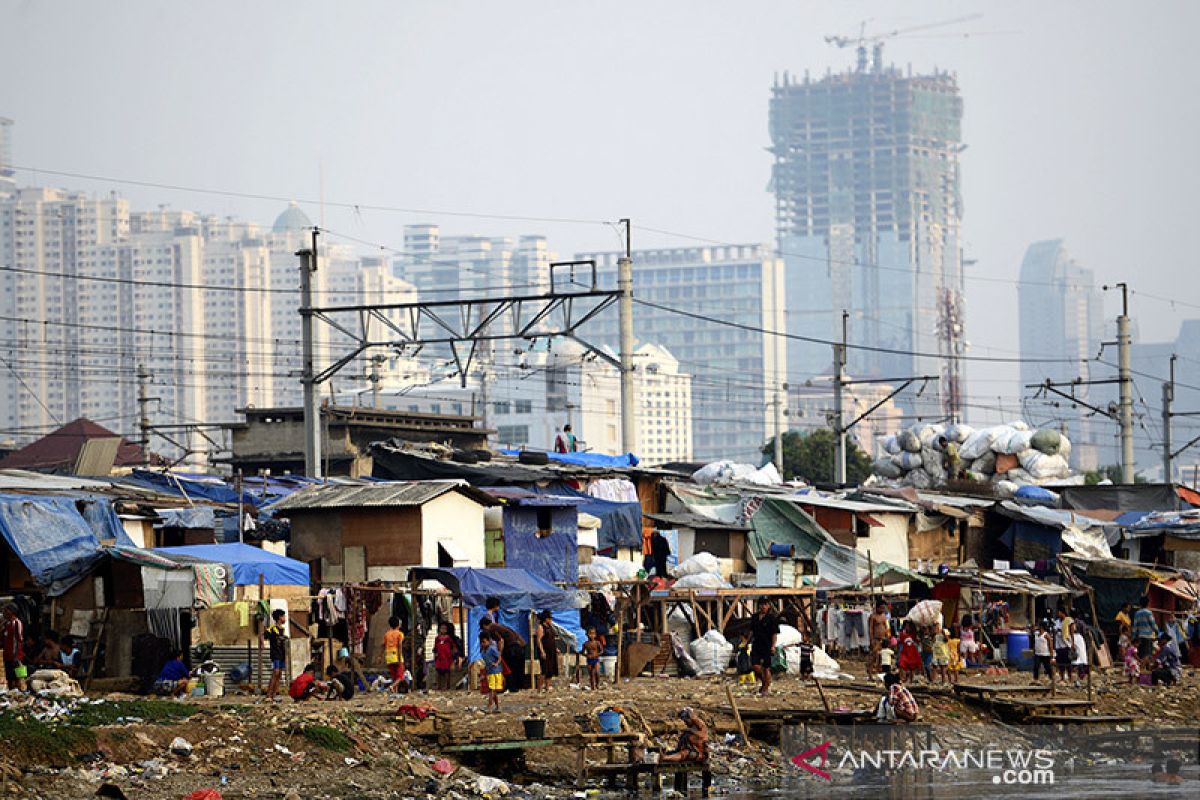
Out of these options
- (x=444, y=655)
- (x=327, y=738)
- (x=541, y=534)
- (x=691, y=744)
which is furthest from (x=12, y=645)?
(x=541, y=534)

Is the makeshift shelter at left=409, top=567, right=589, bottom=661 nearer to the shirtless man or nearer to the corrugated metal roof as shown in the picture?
the corrugated metal roof

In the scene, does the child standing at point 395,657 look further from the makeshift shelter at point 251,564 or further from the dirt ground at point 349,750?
the makeshift shelter at point 251,564

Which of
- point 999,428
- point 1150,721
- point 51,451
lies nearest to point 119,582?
point 1150,721

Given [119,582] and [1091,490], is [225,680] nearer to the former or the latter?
[119,582]

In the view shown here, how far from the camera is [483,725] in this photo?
2289 cm

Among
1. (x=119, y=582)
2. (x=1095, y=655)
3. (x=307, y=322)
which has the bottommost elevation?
(x=1095, y=655)

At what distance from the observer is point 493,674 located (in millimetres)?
24141

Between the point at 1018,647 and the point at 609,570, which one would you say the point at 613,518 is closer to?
the point at 609,570

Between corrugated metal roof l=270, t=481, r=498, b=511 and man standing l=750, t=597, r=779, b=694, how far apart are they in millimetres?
5645

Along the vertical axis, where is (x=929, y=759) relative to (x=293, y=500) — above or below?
below

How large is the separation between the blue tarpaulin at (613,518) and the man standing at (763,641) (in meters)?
8.32

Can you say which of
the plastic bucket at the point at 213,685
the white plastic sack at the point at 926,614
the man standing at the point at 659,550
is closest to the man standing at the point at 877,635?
the white plastic sack at the point at 926,614

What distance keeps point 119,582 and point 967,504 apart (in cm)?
2331

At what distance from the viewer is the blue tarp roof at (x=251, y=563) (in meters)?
27.2
